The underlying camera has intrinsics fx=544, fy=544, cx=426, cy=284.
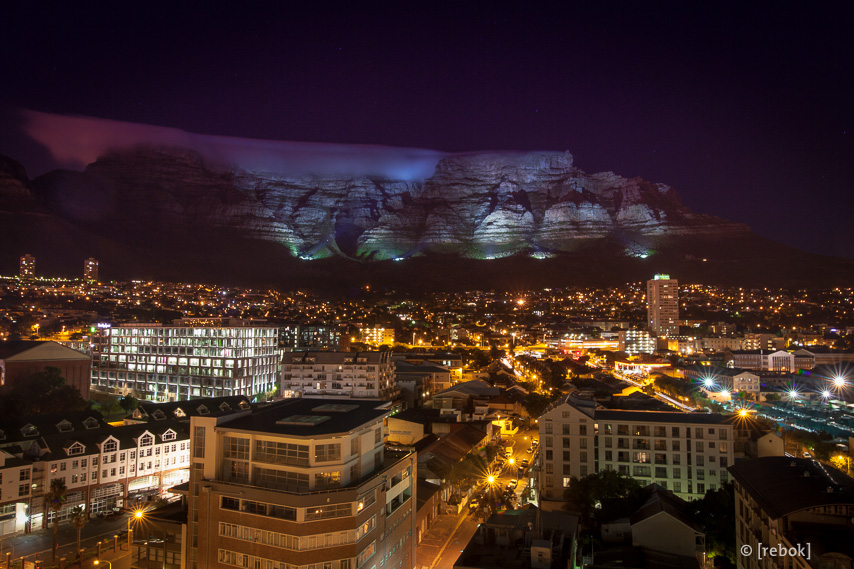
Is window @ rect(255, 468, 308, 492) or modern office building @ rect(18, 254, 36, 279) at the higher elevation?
modern office building @ rect(18, 254, 36, 279)

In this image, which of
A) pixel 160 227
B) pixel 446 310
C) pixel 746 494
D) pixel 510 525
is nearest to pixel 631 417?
pixel 746 494

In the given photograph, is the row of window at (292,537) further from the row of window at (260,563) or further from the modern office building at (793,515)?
the modern office building at (793,515)

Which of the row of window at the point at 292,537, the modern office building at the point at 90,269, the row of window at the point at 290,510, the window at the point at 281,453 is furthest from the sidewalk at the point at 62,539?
the modern office building at the point at 90,269

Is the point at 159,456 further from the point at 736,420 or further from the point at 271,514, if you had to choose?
the point at 736,420

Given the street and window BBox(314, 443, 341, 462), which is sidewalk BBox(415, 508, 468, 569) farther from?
Answer: the street

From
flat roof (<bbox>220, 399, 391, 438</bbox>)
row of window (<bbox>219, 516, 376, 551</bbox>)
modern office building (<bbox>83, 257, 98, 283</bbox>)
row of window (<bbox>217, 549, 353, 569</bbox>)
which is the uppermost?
modern office building (<bbox>83, 257, 98, 283</bbox>)

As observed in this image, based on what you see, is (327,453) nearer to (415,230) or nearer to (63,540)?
(63,540)

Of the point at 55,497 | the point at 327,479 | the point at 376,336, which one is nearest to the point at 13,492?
the point at 55,497

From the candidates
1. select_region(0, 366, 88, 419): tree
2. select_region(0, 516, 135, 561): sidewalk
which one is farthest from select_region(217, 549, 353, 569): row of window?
select_region(0, 366, 88, 419): tree
